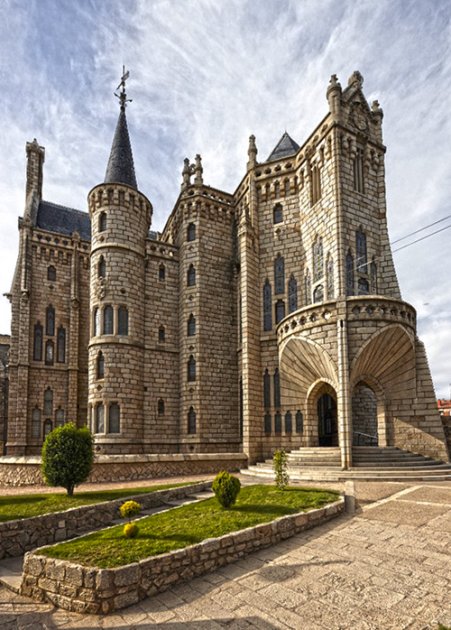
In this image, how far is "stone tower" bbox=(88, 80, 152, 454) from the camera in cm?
2234

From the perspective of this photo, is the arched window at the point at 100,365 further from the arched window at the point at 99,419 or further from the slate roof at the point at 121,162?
the slate roof at the point at 121,162

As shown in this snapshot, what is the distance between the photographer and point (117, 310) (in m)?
23.6

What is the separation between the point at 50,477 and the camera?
43.1 feet

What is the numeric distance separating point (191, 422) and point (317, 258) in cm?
1144

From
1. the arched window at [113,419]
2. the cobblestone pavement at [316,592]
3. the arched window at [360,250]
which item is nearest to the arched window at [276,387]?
the arched window at [360,250]

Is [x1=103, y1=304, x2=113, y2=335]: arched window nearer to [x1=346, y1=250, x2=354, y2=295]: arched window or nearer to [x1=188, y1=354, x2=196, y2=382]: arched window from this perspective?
[x1=188, y1=354, x2=196, y2=382]: arched window

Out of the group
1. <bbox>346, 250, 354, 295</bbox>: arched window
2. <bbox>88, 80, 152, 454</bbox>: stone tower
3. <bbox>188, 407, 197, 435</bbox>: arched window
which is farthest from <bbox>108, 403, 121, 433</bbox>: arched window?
<bbox>346, 250, 354, 295</bbox>: arched window

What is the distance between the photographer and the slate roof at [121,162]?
2541 cm

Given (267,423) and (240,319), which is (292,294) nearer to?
Result: (240,319)

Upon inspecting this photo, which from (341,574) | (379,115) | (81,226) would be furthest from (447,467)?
(81,226)

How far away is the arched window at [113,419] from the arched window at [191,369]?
4.46 metres

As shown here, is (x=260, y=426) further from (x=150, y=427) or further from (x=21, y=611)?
(x=21, y=611)

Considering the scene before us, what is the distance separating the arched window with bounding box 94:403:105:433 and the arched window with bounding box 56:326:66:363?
28.9ft

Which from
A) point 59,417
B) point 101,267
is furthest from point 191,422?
point 59,417
